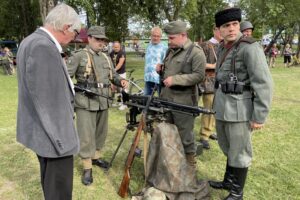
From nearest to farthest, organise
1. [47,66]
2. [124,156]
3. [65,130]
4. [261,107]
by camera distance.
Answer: [47,66] → [65,130] → [261,107] → [124,156]

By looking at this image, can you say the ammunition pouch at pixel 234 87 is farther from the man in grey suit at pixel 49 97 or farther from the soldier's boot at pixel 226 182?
the man in grey suit at pixel 49 97

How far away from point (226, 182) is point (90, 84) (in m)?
2.09

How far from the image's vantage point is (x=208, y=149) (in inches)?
210

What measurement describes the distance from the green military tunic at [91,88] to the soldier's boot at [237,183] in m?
1.81

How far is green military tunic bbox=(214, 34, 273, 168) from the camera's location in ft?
10.1

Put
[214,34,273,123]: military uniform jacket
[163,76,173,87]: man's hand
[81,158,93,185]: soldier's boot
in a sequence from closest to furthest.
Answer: [214,34,273,123]: military uniform jacket → [163,76,173,87]: man's hand → [81,158,93,185]: soldier's boot

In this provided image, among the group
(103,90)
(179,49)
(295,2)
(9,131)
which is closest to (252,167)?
(179,49)

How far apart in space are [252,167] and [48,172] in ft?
10.4

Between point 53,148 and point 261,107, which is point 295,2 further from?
point 53,148

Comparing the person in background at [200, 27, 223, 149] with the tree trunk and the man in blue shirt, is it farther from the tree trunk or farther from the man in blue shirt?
the tree trunk

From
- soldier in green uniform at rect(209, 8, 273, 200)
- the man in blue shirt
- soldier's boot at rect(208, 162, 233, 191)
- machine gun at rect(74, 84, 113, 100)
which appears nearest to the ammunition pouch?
soldier in green uniform at rect(209, 8, 273, 200)

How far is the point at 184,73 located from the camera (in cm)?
397

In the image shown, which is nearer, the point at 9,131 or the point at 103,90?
the point at 103,90

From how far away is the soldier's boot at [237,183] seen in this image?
3504 millimetres
